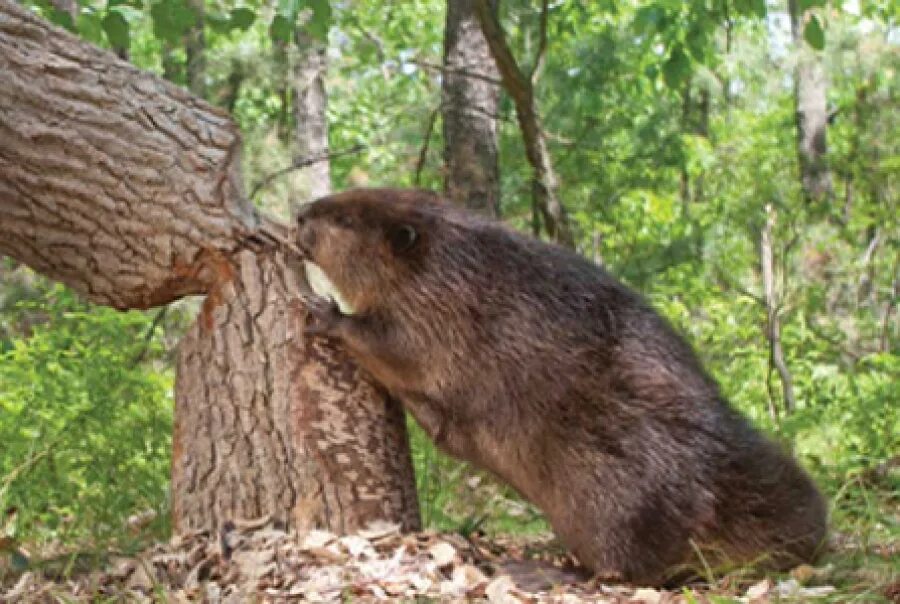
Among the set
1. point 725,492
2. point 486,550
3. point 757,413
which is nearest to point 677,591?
point 725,492

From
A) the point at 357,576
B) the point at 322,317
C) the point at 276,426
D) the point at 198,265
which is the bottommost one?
the point at 357,576

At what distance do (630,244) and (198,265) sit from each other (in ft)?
19.2

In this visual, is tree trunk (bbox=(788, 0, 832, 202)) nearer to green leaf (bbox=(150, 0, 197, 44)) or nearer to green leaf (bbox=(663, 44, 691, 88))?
green leaf (bbox=(663, 44, 691, 88))

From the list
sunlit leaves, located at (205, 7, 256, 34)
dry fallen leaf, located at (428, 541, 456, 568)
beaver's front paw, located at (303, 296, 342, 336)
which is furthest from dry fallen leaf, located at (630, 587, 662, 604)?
sunlit leaves, located at (205, 7, 256, 34)

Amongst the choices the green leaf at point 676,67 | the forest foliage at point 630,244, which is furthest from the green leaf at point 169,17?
the green leaf at point 676,67

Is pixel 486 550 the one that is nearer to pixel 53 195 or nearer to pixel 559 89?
pixel 53 195

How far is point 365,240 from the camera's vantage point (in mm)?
3955

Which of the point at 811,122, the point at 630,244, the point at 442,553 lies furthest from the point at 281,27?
the point at 811,122

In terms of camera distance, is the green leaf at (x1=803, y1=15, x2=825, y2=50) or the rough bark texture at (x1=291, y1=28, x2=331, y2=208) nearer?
the green leaf at (x1=803, y1=15, x2=825, y2=50)

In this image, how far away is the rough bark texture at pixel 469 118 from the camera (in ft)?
22.3

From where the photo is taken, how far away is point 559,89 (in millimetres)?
10445

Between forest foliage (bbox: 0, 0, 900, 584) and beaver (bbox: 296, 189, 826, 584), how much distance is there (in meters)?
0.52

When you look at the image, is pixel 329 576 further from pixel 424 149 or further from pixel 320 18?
pixel 424 149

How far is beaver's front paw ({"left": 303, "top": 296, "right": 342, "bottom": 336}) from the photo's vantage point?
12.2ft
